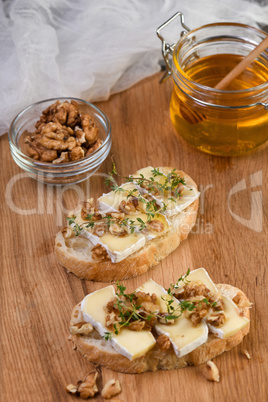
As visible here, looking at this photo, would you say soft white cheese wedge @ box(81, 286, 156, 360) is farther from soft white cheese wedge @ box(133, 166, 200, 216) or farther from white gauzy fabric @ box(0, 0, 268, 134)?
white gauzy fabric @ box(0, 0, 268, 134)

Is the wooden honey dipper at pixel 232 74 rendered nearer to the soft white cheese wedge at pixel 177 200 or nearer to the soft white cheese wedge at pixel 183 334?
the soft white cheese wedge at pixel 177 200

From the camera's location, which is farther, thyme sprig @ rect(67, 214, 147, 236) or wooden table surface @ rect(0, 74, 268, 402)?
thyme sprig @ rect(67, 214, 147, 236)

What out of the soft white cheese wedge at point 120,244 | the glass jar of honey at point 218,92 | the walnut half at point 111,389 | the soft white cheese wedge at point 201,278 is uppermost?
the glass jar of honey at point 218,92

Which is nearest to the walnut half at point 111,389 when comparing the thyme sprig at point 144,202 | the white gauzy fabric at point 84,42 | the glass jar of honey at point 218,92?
the thyme sprig at point 144,202

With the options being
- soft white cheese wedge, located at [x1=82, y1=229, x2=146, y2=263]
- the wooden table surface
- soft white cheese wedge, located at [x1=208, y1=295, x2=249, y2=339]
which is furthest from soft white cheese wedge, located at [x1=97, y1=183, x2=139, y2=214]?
soft white cheese wedge, located at [x1=208, y1=295, x2=249, y2=339]

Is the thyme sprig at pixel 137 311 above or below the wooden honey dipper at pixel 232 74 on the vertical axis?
below

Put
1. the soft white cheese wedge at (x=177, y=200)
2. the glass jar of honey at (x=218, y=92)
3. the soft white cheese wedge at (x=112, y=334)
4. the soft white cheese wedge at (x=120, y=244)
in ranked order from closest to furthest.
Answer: the soft white cheese wedge at (x=112, y=334)
the soft white cheese wedge at (x=120, y=244)
the soft white cheese wedge at (x=177, y=200)
the glass jar of honey at (x=218, y=92)

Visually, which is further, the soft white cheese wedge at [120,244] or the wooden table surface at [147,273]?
the soft white cheese wedge at [120,244]
